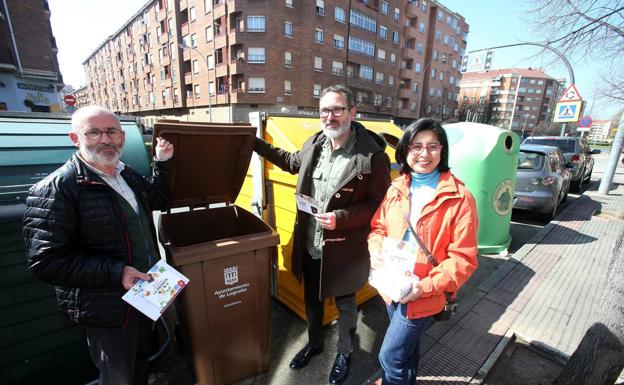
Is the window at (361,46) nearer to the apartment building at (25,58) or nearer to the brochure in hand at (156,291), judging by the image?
the apartment building at (25,58)

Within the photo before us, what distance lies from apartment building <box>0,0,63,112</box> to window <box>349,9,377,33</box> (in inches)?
960

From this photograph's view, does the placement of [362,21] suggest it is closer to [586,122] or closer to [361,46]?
[361,46]

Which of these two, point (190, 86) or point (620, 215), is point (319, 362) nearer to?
point (620, 215)

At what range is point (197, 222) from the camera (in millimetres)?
2617

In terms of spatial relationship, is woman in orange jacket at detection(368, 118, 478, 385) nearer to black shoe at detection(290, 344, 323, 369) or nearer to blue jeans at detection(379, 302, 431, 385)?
blue jeans at detection(379, 302, 431, 385)

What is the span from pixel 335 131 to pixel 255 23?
26999 mm

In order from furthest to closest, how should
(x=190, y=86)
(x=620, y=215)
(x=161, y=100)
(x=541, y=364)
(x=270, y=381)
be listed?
(x=161, y=100)
(x=190, y=86)
(x=620, y=215)
(x=541, y=364)
(x=270, y=381)

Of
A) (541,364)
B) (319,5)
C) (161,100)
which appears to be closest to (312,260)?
(541,364)

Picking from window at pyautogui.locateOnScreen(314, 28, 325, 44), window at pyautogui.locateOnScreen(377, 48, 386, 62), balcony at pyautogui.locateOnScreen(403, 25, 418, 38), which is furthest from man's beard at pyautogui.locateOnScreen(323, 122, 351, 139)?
balcony at pyautogui.locateOnScreen(403, 25, 418, 38)

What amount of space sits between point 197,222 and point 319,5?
29.5 m

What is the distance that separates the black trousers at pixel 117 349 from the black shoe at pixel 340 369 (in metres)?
1.32

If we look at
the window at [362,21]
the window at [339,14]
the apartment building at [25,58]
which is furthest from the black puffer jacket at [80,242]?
the window at [362,21]

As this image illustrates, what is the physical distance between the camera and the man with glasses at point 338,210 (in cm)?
194

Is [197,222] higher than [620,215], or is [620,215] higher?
[197,222]
